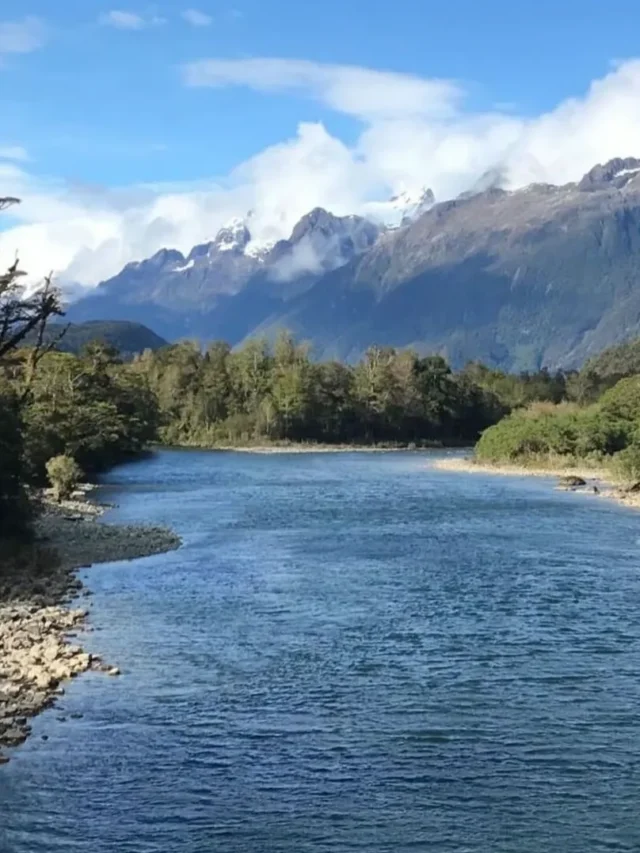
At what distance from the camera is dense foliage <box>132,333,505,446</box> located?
11381cm

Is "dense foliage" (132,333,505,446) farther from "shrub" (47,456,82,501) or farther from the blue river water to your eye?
the blue river water

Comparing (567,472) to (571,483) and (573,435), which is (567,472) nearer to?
(573,435)

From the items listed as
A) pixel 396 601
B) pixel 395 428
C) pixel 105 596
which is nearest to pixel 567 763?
pixel 396 601

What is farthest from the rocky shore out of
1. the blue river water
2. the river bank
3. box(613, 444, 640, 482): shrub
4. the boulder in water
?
box(613, 444, 640, 482): shrub

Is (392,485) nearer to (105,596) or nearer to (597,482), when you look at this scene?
(597,482)

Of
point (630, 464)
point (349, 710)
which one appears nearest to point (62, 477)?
point (630, 464)

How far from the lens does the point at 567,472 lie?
68.7 metres

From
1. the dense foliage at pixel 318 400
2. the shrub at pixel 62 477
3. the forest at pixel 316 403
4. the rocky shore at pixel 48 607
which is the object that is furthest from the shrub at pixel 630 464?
the dense foliage at pixel 318 400

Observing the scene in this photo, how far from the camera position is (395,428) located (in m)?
116

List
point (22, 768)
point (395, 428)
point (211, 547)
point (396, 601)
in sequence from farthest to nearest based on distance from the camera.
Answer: point (395, 428)
point (211, 547)
point (396, 601)
point (22, 768)

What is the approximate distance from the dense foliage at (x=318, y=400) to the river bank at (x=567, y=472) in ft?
96.8

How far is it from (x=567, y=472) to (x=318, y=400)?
4777 centimetres

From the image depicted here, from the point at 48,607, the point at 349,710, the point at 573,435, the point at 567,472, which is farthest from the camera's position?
the point at 573,435

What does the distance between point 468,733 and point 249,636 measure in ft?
22.5
